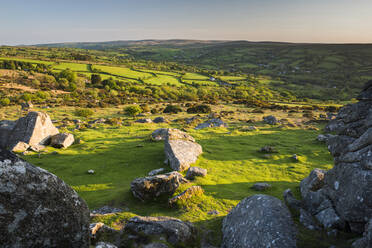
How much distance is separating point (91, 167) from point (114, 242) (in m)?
15.0

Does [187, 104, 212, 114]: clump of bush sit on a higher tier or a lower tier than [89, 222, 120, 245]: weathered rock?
lower

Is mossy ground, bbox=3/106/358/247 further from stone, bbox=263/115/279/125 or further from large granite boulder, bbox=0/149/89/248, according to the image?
stone, bbox=263/115/279/125

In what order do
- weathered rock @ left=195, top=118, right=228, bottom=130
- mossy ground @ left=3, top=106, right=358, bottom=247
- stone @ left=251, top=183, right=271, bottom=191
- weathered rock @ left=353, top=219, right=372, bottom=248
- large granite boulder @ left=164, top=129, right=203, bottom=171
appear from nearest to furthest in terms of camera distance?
weathered rock @ left=353, top=219, right=372, bottom=248 → mossy ground @ left=3, top=106, right=358, bottom=247 → stone @ left=251, top=183, right=271, bottom=191 → large granite boulder @ left=164, top=129, right=203, bottom=171 → weathered rock @ left=195, top=118, right=228, bottom=130

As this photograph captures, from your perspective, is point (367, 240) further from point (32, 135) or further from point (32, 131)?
point (32, 131)

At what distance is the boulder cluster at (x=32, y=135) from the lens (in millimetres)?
27391

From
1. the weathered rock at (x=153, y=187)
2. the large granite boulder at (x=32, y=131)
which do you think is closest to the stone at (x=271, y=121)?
the weathered rock at (x=153, y=187)

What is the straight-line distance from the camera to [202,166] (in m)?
22.9

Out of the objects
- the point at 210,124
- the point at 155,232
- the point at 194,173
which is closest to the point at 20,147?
the point at 194,173

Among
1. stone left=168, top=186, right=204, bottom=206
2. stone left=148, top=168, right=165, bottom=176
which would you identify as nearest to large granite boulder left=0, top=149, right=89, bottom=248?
stone left=168, top=186, right=204, bottom=206

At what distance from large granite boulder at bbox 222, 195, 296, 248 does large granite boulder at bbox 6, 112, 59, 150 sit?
90.1 feet

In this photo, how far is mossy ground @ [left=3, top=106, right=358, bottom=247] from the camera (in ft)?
46.4

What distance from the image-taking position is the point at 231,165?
935 inches

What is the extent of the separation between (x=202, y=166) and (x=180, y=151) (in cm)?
294

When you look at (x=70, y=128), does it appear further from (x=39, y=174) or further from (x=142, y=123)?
(x=39, y=174)
